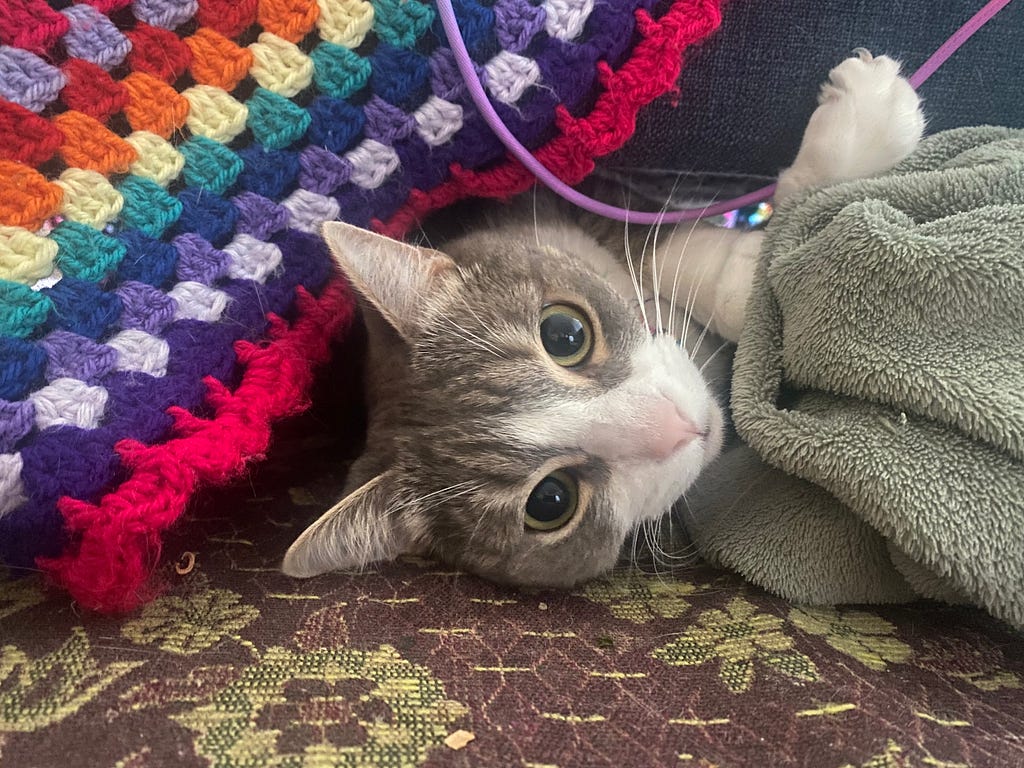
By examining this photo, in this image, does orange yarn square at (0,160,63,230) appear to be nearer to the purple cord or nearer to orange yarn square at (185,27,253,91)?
orange yarn square at (185,27,253,91)

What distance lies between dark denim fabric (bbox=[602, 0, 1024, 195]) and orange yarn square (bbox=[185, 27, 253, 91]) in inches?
22.5

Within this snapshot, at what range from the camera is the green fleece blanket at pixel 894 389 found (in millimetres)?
759

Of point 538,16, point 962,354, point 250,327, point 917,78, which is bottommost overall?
point 250,327

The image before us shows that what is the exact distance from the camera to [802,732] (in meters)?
0.68

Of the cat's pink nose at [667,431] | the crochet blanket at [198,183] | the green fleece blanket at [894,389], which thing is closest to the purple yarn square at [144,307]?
the crochet blanket at [198,183]

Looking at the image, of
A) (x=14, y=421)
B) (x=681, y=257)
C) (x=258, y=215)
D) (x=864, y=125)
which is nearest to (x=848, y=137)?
(x=864, y=125)

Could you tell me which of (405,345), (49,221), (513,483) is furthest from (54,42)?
(513,483)

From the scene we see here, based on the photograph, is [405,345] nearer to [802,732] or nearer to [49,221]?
[49,221]

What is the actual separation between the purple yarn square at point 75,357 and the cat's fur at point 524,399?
0.98 feet

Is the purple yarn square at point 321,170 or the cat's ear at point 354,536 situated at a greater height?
the purple yarn square at point 321,170

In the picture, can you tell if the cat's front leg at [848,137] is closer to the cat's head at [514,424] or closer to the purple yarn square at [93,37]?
the cat's head at [514,424]

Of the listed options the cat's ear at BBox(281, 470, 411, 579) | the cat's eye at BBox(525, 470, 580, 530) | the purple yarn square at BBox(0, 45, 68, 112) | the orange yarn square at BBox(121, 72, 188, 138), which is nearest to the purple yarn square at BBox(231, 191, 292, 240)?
the orange yarn square at BBox(121, 72, 188, 138)

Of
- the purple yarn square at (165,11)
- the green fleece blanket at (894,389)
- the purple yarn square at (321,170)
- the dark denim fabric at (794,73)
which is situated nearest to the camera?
the green fleece blanket at (894,389)

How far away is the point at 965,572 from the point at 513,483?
525 millimetres
